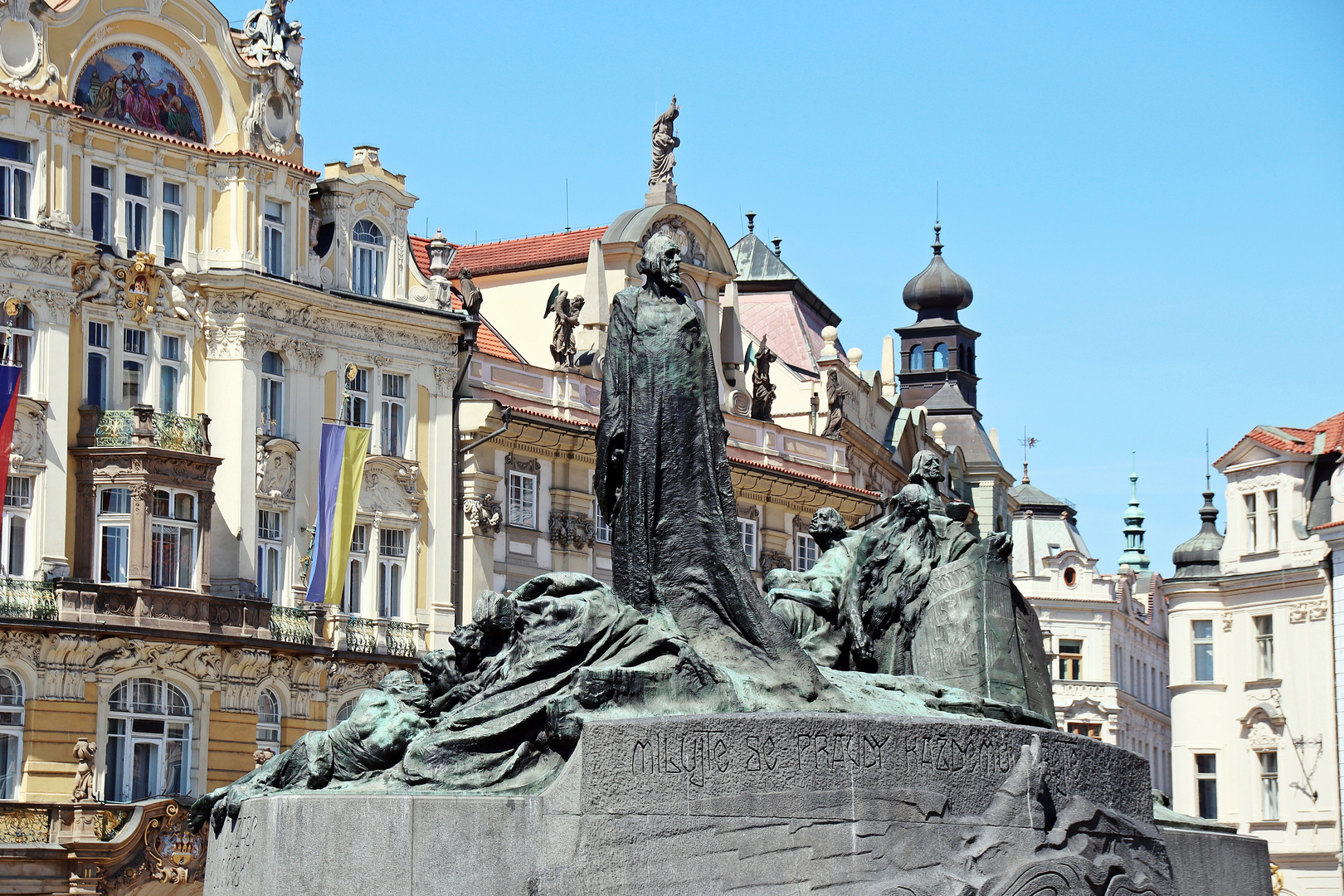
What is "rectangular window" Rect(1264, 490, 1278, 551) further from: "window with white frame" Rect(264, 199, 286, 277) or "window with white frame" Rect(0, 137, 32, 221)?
"window with white frame" Rect(0, 137, 32, 221)

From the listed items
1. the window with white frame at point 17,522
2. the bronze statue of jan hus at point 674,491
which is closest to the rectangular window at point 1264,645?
the window with white frame at point 17,522

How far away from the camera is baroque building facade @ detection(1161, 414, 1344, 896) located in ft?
164

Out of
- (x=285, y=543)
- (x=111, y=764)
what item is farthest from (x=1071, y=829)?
(x=285, y=543)

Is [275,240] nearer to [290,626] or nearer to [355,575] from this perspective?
[355,575]

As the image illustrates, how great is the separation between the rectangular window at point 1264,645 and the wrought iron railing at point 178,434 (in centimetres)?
2562

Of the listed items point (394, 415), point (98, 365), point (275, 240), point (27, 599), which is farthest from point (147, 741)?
point (275, 240)

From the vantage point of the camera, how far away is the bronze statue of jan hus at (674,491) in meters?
12.9

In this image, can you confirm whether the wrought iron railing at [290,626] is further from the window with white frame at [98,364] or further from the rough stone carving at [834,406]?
the rough stone carving at [834,406]

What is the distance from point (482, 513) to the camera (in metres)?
40.8

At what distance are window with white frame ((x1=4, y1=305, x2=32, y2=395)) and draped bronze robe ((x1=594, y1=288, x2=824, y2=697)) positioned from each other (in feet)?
75.5

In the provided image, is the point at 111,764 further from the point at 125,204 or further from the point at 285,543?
the point at 125,204

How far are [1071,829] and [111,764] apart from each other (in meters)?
24.3

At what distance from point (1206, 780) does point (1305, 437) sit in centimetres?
770

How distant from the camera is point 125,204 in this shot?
36.7 metres
